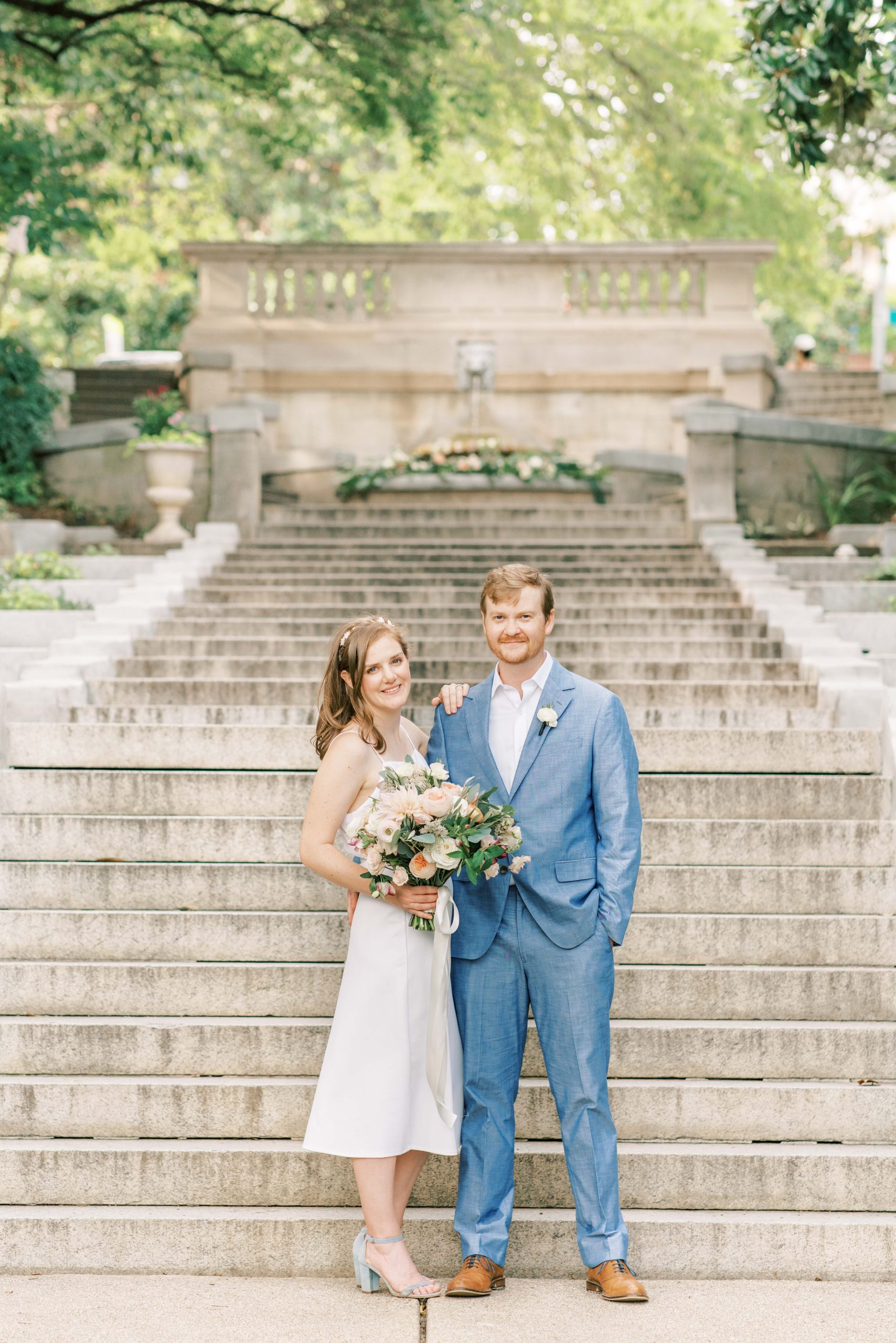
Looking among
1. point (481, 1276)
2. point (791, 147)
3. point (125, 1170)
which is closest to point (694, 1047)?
point (481, 1276)

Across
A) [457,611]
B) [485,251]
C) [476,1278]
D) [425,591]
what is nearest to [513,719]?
[476,1278]

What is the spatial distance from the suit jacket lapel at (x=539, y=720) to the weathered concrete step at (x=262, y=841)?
1.78 metres

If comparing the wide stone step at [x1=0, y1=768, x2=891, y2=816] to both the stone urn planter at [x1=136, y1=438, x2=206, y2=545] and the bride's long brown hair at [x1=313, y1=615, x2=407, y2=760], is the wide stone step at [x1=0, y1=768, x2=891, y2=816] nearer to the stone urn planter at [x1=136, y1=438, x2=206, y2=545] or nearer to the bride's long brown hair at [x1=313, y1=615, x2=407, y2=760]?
the bride's long brown hair at [x1=313, y1=615, x2=407, y2=760]

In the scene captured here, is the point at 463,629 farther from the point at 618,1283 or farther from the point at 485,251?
the point at 485,251

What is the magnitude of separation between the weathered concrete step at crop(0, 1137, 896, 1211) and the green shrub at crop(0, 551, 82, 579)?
6109mm

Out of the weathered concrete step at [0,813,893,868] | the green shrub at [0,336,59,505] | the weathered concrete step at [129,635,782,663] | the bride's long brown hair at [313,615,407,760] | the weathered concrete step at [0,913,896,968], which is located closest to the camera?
the bride's long brown hair at [313,615,407,760]

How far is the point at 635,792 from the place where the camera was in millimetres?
4164

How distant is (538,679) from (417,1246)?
6.27 feet

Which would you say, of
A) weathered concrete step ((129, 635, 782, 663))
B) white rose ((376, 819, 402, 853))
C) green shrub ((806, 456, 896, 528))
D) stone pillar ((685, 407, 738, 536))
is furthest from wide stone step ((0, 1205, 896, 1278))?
green shrub ((806, 456, 896, 528))

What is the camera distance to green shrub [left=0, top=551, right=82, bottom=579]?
1007 cm

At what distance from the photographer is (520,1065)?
421 centimetres

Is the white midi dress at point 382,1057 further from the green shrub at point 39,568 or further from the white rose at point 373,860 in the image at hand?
the green shrub at point 39,568

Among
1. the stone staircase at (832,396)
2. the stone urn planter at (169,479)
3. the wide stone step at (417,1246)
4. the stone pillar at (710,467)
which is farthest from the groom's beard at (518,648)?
the stone staircase at (832,396)

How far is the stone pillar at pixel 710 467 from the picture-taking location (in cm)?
1176
